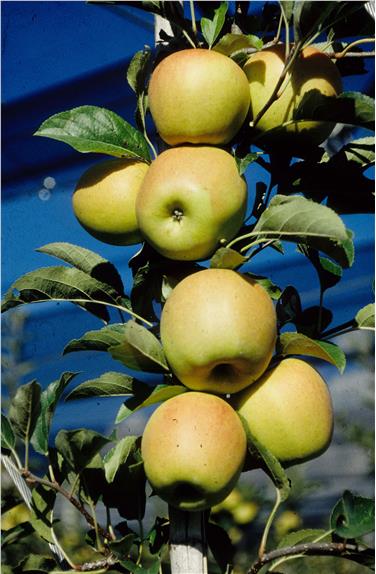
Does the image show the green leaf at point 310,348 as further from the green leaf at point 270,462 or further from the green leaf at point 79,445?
the green leaf at point 79,445

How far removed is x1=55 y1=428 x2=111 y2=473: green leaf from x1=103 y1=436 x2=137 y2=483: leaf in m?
0.02

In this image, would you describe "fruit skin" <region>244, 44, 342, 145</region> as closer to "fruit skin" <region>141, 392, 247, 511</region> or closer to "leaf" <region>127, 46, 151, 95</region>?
"leaf" <region>127, 46, 151, 95</region>

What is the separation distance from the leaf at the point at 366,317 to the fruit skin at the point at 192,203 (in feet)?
0.53

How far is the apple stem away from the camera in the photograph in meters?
0.69

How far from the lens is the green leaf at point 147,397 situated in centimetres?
69

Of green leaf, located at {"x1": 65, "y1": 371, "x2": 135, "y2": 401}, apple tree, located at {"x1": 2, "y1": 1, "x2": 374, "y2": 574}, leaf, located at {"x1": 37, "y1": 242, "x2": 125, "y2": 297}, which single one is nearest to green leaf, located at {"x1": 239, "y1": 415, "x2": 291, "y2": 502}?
apple tree, located at {"x1": 2, "y1": 1, "x2": 374, "y2": 574}

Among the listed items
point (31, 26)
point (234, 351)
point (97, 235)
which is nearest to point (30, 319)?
Answer: point (31, 26)

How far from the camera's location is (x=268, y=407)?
0.69 meters

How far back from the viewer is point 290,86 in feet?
2.52

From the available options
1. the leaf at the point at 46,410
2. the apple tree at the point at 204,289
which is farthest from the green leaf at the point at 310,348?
the leaf at the point at 46,410

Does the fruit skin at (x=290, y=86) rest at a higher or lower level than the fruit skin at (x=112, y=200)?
higher

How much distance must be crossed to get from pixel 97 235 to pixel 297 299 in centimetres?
22

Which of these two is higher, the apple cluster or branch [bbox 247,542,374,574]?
the apple cluster

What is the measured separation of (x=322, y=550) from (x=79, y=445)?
238mm
